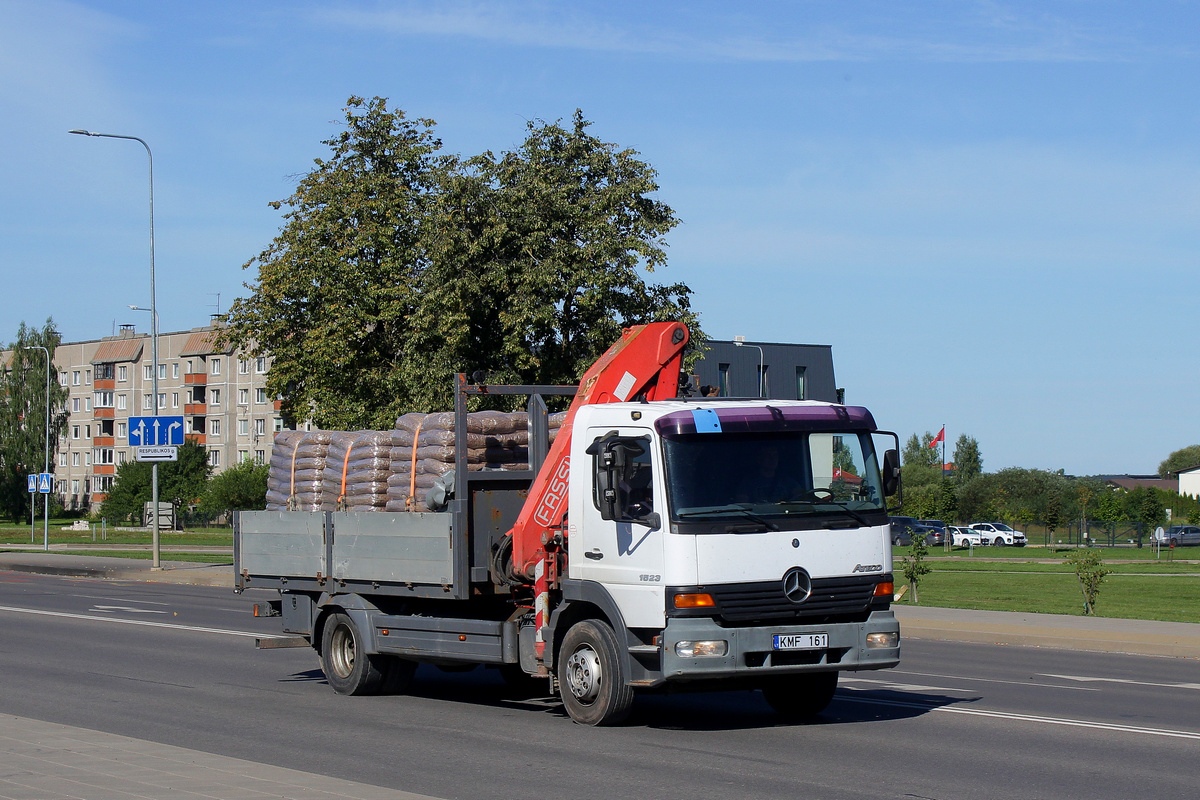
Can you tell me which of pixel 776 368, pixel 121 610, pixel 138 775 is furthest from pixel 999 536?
pixel 138 775

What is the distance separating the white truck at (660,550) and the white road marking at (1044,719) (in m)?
1.17

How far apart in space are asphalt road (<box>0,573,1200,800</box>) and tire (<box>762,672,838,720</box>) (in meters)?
0.25

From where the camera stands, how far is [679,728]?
10336 millimetres

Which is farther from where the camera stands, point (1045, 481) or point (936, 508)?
point (1045, 481)

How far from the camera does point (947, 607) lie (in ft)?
79.2

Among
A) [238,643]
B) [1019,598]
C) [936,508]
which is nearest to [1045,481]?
[936,508]

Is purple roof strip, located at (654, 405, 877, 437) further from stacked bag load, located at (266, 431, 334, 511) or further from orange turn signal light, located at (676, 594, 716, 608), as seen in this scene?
stacked bag load, located at (266, 431, 334, 511)

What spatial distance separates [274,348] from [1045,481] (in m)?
83.0

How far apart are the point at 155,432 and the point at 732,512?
1065 inches

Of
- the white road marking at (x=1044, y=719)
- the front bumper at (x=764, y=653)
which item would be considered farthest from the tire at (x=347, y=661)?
the white road marking at (x=1044, y=719)

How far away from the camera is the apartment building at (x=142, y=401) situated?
107 m

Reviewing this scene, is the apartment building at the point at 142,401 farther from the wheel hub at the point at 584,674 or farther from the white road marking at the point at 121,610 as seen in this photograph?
the wheel hub at the point at 584,674

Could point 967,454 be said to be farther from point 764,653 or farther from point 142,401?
point 764,653

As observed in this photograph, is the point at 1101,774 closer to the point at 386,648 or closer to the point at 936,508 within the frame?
the point at 386,648
